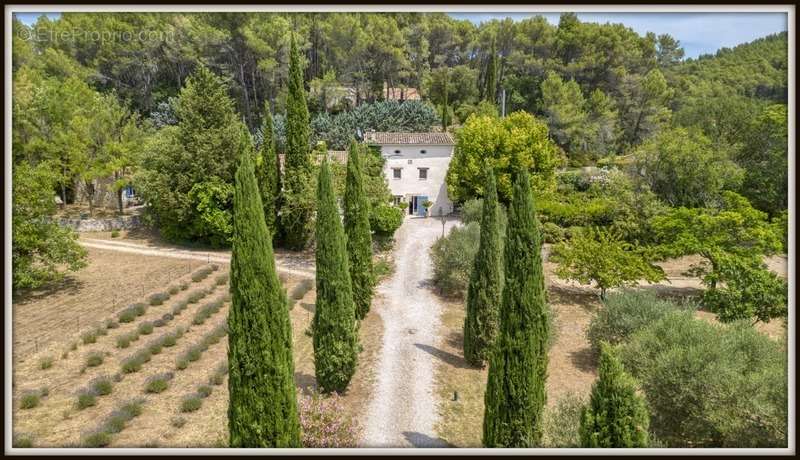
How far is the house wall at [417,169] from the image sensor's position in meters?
40.0

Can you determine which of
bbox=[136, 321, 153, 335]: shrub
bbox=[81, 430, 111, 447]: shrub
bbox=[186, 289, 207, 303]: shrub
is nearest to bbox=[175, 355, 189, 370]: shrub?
bbox=[136, 321, 153, 335]: shrub

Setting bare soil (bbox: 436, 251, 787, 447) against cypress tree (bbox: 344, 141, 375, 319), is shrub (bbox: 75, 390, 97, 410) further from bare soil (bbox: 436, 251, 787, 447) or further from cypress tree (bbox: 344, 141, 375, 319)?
bare soil (bbox: 436, 251, 787, 447)

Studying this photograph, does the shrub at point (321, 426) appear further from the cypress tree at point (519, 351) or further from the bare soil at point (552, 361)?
the cypress tree at point (519, 351)

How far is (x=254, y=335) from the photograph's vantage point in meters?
9.80

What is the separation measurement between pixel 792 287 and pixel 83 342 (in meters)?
21.7

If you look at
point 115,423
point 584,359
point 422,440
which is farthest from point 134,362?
point 584,359

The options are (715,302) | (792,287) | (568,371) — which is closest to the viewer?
(792,287)

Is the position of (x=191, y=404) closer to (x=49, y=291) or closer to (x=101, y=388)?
(x=101, y=388)

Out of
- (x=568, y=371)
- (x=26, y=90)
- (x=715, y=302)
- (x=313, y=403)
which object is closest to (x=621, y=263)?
(x=715, y=302)

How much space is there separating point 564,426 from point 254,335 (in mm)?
7234

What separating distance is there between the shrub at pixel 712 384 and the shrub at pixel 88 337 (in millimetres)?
19003

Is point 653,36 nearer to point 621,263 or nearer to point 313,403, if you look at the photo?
point 621,263

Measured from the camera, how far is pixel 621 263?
76.8ft

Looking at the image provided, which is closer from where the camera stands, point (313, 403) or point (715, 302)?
point (313, 403)
